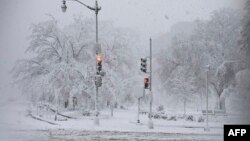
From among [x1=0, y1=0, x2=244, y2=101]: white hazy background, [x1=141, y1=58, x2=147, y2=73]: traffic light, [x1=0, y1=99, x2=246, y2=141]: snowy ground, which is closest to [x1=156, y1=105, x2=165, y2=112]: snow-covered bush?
[x1=0, y1=99, x2=246, y2=141]: snowy ground

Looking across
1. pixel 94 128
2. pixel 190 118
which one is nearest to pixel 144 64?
pixel 190 118

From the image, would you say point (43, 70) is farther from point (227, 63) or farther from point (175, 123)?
point (227, 63)

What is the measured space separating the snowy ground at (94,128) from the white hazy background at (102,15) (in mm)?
409

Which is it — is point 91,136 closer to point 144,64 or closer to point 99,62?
point 99,62

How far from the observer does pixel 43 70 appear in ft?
26.8

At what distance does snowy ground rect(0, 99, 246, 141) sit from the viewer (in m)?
7.79

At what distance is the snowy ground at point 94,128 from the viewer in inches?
307

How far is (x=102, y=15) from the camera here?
818cm

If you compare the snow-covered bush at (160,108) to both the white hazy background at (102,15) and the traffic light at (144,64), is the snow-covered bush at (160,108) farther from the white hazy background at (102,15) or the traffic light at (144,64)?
the white hazy background at (102,15)

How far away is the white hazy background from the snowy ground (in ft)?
1.34

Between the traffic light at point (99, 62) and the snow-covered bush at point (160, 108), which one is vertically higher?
the traffic light at point (99, 62)

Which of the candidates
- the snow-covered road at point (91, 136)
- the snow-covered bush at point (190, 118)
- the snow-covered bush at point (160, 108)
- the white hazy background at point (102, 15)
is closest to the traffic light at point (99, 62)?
the white hazy background at point (102, 15)

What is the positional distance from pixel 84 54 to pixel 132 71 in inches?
35.7

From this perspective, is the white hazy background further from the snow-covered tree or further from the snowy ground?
the snowy ground
